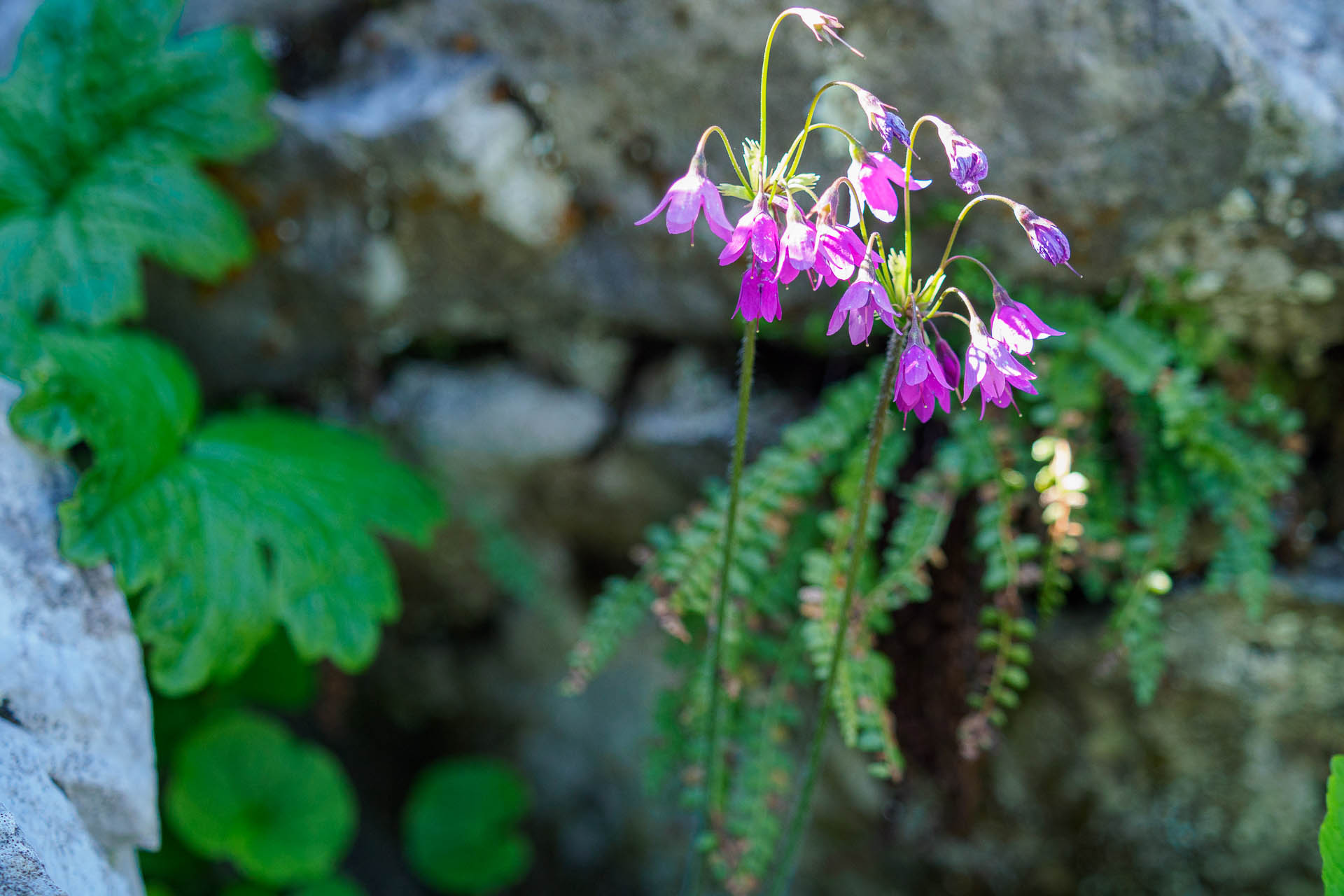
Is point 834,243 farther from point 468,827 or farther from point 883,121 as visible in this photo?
point 468,827

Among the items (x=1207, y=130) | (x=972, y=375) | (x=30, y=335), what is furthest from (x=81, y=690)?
(x=1207, y=130)

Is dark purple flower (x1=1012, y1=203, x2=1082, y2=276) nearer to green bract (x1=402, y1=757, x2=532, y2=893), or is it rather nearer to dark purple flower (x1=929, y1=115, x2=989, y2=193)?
dark purple flower (x1=929, y1=115, x2=989, y2=193)

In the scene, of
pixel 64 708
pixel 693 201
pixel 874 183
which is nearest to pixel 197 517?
pixel 64 708

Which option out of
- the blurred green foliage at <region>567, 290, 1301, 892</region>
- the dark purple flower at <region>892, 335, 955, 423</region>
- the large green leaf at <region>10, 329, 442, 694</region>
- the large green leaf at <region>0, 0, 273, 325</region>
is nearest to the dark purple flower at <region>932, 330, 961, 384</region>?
the dark purple flower at <region>892, 335, 955, 423</region>

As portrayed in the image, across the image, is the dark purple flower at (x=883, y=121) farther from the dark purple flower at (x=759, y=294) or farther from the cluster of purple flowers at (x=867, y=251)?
the dark purple flower at (x=759, y=294)

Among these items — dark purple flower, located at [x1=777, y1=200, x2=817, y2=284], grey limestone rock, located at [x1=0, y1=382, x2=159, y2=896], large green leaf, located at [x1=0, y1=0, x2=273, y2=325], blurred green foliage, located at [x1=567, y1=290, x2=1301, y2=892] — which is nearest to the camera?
dark purple flower, located at [x1=777, y1=200, x2=817, y2=284]

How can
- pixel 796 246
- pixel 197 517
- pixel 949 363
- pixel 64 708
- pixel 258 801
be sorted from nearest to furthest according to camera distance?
pixel 796 246, pixel 949 363, pixel 64 708, pixel 197 517, pixel 258 801

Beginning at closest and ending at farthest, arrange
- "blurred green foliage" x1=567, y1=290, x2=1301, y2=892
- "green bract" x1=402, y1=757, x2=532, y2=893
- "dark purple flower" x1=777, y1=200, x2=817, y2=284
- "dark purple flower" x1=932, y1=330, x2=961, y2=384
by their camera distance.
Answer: "dark purple flower" x1=777, y1=200, x2=817, y2=284 → "dark purple flower" x1=932, y1=330, x2=961, y2=384 → "blurred green foliage" x1=567, y1=290, x2=1301, y2=892 → "green bract" x1=402, y1=757, x2=532, y2=893

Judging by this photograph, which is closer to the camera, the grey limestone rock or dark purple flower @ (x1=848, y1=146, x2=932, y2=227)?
dark purple flower @ (x1=848, y1=146, x2=932, y2=227)
